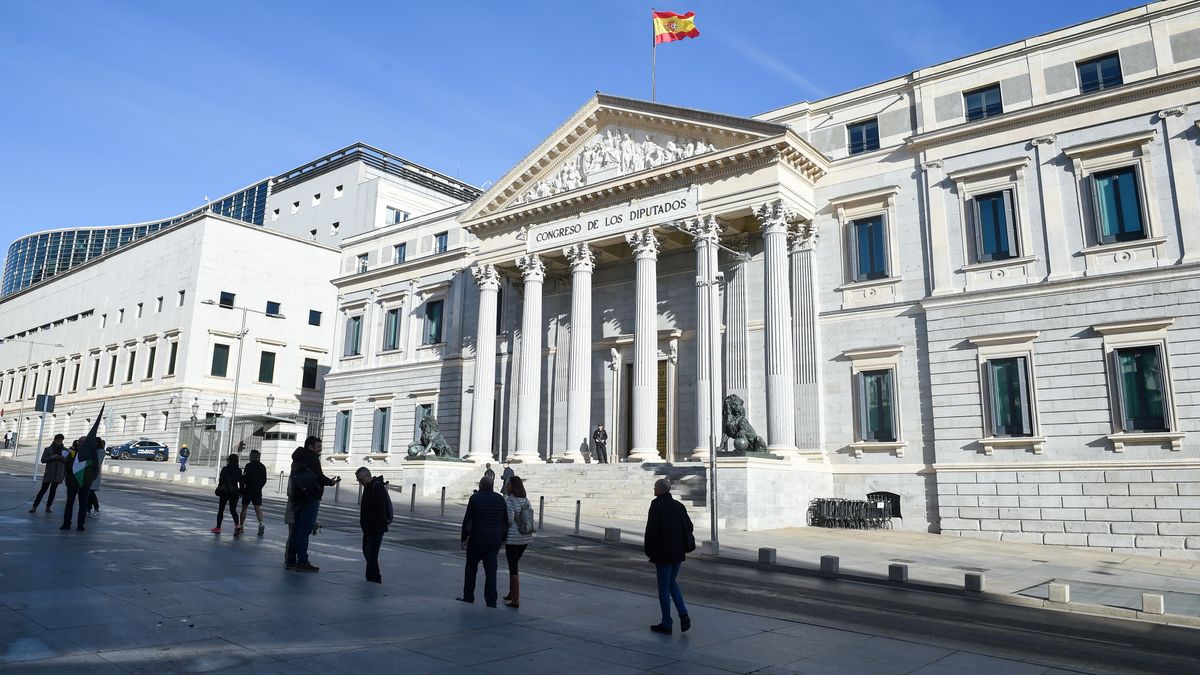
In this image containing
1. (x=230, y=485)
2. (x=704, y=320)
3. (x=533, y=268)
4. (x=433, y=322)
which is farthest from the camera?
(x=433, y=322)

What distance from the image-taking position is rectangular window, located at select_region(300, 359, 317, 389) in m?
64.7

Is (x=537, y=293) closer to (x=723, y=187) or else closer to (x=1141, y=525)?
→ (x=723, y=187)

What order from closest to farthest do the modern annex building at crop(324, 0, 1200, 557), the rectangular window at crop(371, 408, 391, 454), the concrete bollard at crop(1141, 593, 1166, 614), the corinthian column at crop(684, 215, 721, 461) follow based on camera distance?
1. the concrete bollard at crop(1141, 593, 1166, 614)
2. the modern annex building at crop(324, 0, 1200, 557)
3. the corinthian column at crop(684, 215, 721, 461)
4. the rectangular window at crop(371, 408, 391, 454)

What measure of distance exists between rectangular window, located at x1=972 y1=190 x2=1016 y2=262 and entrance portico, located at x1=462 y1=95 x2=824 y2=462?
6113 mm

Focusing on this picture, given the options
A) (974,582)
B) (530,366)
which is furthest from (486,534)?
(530,366)

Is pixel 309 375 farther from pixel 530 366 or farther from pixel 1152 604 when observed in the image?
pixel 1152 604

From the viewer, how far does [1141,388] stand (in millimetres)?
24453

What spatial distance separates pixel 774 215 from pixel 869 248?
13.7ft

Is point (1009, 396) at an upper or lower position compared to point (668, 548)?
upper

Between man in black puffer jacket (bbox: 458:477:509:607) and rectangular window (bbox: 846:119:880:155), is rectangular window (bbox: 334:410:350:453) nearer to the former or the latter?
rectangular window (bbox: 846:119:880:155)

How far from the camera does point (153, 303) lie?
6525cm

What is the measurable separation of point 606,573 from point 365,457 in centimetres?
3359

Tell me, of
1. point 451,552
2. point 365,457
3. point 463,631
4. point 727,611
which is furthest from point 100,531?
point 365,457

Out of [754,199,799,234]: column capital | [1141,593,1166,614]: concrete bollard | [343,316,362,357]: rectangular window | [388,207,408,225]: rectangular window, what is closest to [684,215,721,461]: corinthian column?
[754,199,799,234]: column capital
